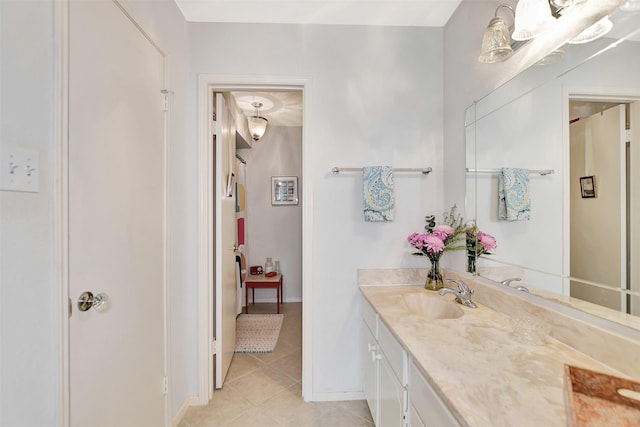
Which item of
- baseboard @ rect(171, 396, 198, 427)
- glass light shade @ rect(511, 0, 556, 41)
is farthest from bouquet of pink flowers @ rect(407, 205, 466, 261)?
baseboard @ rect(171, 396, 198, 427)

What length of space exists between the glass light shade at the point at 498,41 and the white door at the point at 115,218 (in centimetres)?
167

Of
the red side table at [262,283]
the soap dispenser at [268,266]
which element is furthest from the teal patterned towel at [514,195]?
the soap dispenser at [268,266]

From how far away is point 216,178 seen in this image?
1977 mm

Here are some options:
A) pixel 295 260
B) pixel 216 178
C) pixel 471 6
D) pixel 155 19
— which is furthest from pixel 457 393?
pixel 295 260

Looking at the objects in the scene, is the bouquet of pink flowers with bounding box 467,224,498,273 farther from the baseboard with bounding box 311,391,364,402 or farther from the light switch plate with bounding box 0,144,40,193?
the light switch plate with bounding box 0,144,40,193

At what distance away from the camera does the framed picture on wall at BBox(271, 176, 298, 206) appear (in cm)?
396

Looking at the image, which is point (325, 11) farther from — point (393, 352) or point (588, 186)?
point (393, 352)

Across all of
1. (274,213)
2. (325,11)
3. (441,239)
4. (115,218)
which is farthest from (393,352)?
(274,213)

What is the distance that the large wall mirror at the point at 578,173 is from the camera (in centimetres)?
82

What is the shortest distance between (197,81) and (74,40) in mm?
925

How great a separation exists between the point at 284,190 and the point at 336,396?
273 cm

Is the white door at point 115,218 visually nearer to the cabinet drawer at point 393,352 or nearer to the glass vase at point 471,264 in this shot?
the cabinet drawer at point 393,352

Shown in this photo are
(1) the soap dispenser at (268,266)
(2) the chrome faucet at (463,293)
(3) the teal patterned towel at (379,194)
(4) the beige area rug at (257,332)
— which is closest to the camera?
(2) the chrome faucet at (463,293)

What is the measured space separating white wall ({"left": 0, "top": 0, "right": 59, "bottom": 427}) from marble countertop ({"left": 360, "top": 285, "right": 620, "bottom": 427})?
118 cm
